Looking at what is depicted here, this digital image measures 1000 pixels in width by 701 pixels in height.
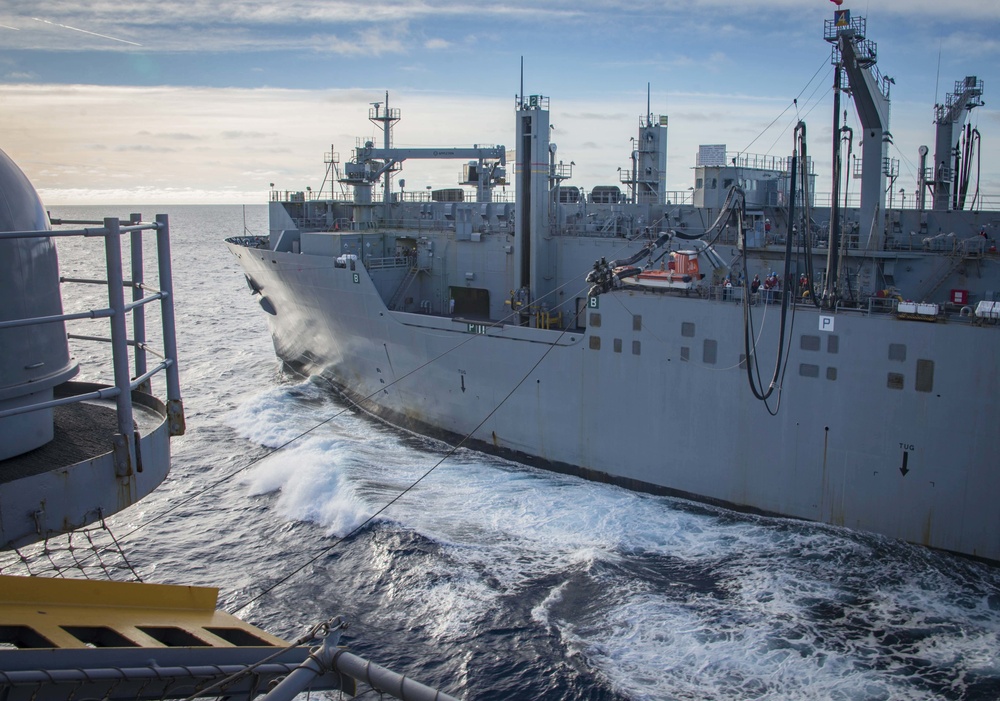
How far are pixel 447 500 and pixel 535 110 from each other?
36.4 ft

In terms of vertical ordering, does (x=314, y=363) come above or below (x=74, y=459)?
below

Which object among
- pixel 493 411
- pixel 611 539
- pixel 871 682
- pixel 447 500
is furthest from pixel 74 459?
pixel 493 411

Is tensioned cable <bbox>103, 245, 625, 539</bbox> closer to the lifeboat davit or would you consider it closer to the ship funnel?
the lifeboat davit

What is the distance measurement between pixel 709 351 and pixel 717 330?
1.62ft

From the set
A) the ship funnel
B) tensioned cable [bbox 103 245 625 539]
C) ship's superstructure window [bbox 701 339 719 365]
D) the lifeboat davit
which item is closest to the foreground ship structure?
the ship funnel

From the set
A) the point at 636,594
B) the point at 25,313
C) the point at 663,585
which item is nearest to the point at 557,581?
the point at 636,594

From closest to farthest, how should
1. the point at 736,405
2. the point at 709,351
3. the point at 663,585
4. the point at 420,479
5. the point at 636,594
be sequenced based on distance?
the point at 636,594 < the point at 663,585 < the point at 736,405 < the point at 709,351 < the point at 420,479

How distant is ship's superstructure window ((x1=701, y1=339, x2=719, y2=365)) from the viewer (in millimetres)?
17023

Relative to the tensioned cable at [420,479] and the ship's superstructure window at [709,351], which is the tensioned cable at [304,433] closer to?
the tensioned cable at [420,479]

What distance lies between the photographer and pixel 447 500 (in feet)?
60.6

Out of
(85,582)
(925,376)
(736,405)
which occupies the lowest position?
(736,405)

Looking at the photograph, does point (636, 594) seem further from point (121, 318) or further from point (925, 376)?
point (121, 318)

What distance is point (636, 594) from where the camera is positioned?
1401 cm

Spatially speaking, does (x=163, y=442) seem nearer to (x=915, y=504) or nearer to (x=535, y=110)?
(x=915, y=504)
